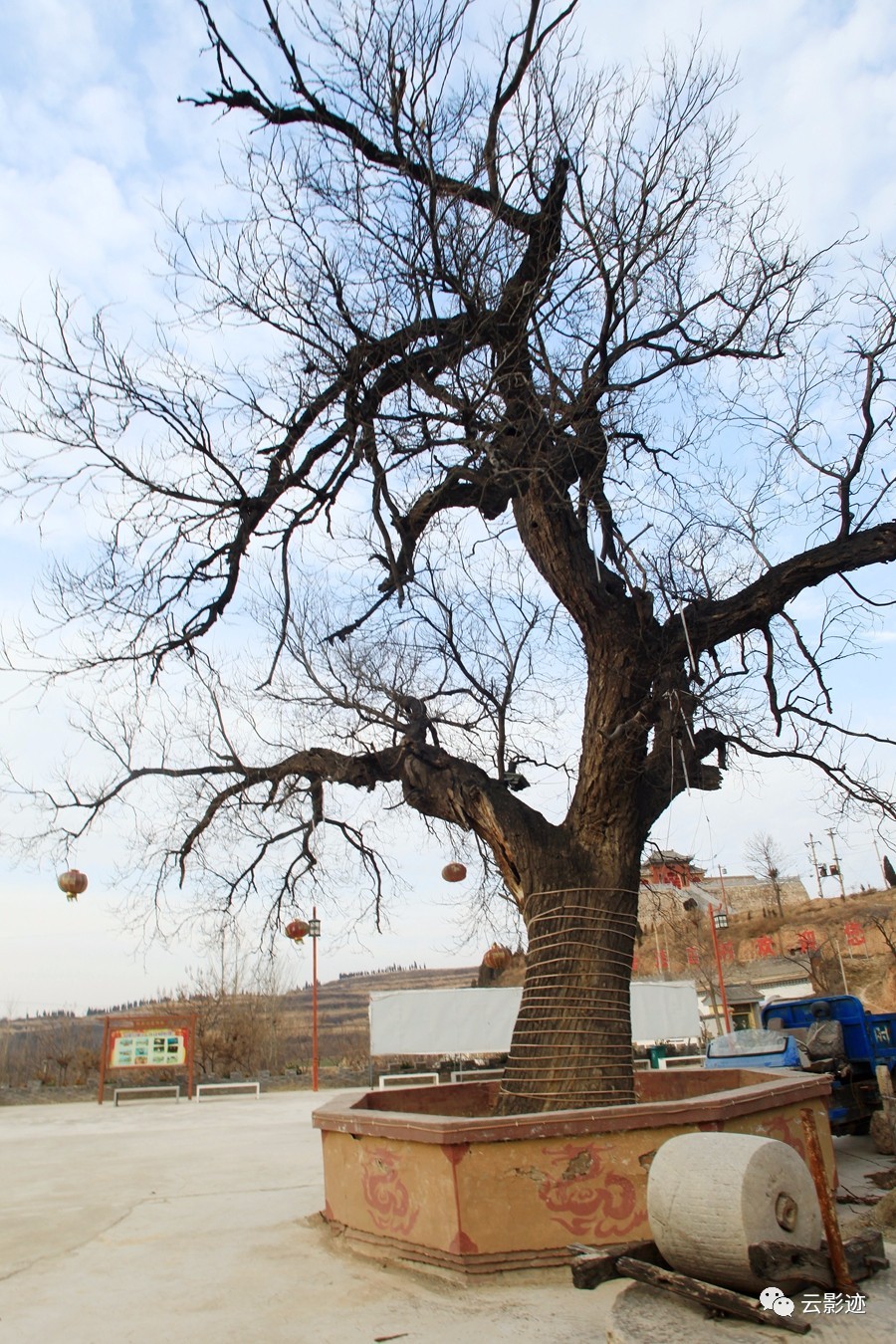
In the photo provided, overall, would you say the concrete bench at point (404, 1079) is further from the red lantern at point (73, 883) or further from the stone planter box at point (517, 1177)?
the stone planter box at point (517, 1177)

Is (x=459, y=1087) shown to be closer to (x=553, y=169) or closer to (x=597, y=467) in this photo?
(x=597, y=467)

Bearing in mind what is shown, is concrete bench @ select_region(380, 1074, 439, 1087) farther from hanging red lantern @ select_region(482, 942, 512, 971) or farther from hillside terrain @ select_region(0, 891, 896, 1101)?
hanging red lantern @ select_region(482, 942, 512, 971)

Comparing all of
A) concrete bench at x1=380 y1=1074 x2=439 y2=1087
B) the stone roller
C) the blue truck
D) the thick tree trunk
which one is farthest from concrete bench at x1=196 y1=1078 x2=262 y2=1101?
the stone roller

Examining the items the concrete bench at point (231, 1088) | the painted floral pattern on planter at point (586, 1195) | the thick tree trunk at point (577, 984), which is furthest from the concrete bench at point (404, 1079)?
the painted floral pattern on planter at point (586, 1195)

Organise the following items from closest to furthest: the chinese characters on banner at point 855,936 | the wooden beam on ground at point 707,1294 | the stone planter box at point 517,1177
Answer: the wooden beam on ground at point 707,1294
the stone planter box at point 517,1177
the chinese characters on banner at point 855,936

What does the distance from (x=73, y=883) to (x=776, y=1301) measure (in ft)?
37.0

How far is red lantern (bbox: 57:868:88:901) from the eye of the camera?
12.4m

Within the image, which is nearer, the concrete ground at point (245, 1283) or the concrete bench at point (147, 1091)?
the concrete ground at point (245, 1283)

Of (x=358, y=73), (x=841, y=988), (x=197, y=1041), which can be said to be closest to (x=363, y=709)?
(x=358, y=73)

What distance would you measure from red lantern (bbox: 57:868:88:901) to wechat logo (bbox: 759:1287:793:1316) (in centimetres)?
967

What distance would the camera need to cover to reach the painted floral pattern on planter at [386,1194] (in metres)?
5.59

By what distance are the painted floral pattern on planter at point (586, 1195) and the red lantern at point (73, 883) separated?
8.04 meters

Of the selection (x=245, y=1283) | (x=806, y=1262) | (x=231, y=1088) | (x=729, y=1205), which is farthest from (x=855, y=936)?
(x=729, y=1205)

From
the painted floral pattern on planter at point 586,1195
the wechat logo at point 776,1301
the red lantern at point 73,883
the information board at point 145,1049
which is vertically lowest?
the wechat logo at point 776,1301
